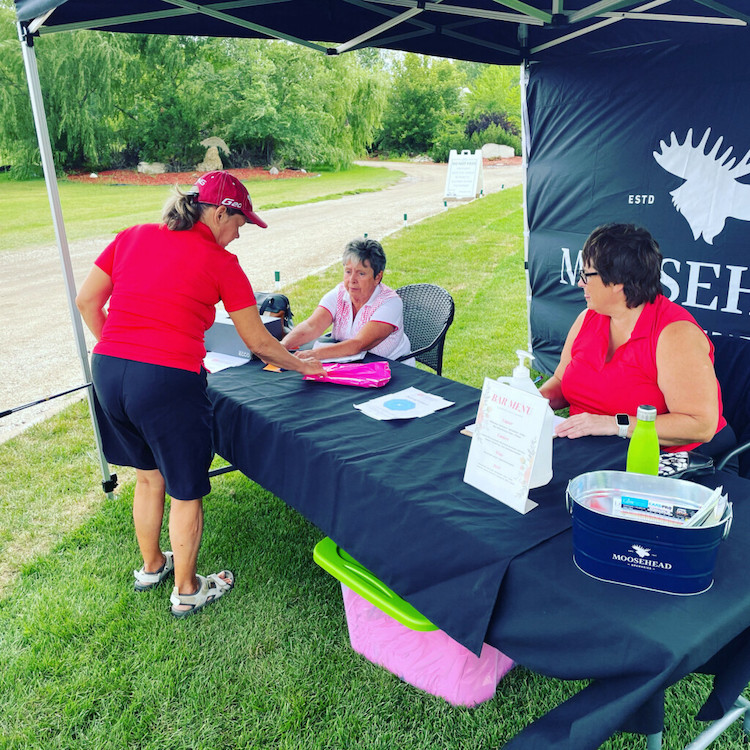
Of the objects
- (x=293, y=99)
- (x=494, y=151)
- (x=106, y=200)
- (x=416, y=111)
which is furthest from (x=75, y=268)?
(x=416, y=111)

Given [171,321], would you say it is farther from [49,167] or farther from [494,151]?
[494,151]

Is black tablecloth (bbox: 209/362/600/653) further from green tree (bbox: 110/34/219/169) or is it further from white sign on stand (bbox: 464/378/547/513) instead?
green tree (bbox: 110/34/219/169)

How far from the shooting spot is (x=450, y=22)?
352 centimetres

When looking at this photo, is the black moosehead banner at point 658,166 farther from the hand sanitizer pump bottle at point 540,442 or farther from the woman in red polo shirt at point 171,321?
the woman in red polo shirt at point 171,321

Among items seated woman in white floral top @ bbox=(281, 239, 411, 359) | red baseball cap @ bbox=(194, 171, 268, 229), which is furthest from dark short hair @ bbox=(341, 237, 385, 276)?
red baseball cap @ bbox=(194, 171, 268, 229)

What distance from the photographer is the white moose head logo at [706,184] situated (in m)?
3.21

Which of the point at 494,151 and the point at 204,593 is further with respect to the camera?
the point at 494,151

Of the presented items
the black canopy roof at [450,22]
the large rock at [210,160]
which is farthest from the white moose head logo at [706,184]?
the large rock at [210,160]

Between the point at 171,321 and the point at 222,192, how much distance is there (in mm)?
411

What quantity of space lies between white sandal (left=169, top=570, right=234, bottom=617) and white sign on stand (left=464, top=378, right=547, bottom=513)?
1192 mm

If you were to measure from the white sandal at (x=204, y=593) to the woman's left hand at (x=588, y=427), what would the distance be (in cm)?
131

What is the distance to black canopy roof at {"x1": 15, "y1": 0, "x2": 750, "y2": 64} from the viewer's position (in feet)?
9.18

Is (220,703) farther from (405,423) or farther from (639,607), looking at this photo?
(639,607)

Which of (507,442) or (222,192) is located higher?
(222,192)
